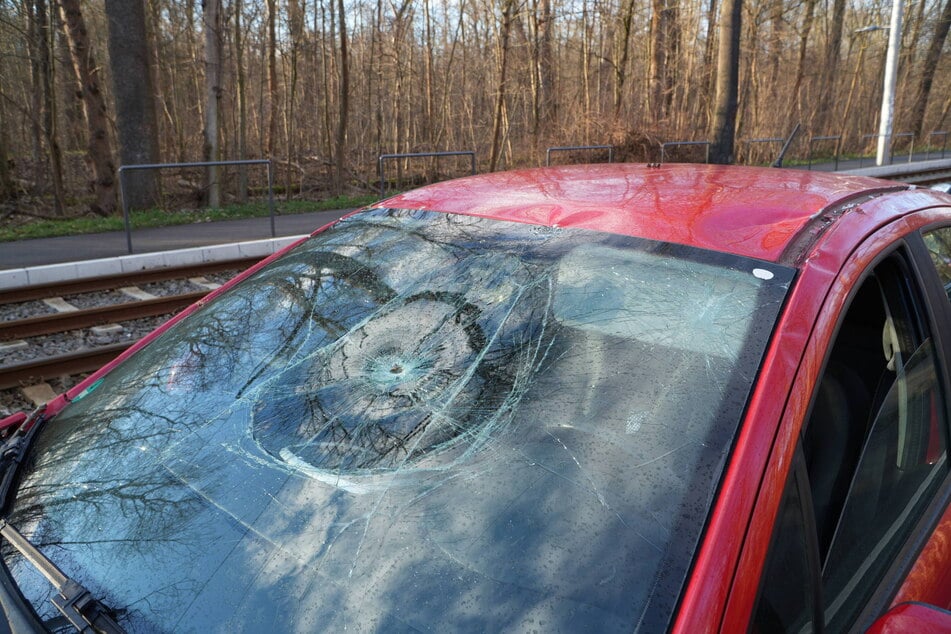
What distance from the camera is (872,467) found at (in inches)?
69.4

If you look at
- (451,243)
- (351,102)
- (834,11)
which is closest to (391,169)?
(351,102)

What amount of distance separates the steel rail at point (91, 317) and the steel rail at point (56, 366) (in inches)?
36.1

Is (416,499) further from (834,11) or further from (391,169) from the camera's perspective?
(834,11)

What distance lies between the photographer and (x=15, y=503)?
1614 mm

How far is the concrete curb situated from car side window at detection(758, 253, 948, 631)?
8616 millimetres

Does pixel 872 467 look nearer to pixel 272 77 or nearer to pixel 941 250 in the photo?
pixel 941 250

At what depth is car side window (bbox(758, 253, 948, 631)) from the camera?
157 centimetres

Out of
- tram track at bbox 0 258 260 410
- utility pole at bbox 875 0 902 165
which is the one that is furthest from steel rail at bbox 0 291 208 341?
utility pole at bbox 875 0 902 165

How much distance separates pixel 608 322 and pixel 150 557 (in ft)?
3.37

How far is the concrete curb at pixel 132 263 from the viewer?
845 centimetres

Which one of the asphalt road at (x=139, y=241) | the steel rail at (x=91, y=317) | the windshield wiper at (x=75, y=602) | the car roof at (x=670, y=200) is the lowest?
the steel rail at (x=91, y=317)

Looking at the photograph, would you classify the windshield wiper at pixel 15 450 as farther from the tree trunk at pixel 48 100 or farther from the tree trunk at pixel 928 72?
the tree trunk at pixel 928 72

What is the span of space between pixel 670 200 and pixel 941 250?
99 centimetres

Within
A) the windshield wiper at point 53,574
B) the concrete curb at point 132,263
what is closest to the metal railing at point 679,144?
the concrete curb at point 132,263
